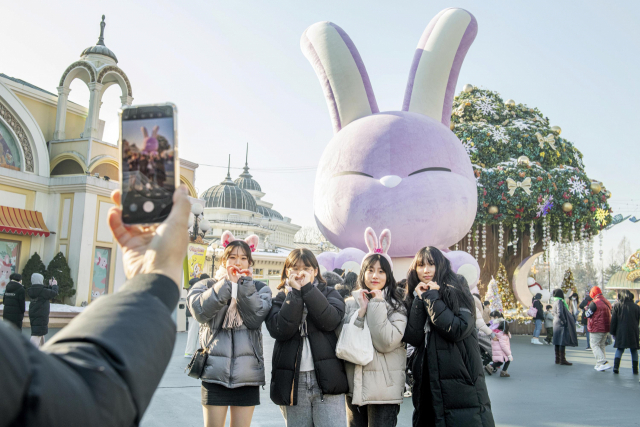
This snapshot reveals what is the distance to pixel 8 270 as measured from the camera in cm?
1544

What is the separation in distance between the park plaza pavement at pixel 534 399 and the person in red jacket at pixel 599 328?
221 millimetres

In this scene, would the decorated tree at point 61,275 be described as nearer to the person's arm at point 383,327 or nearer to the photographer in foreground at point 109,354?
the person's arm at point 383,327

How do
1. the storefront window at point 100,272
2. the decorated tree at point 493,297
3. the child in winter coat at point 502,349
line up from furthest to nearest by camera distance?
the storefront window at point 100,272, the decorated tree at point 493,297, the child in winter coat at point 502,349

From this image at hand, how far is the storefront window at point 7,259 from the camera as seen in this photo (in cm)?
1520

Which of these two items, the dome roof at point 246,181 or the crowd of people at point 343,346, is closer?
the crowd of people at point 343,346

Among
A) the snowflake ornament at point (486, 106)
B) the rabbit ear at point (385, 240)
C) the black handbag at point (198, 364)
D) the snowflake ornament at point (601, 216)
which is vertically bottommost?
the black handbag at point (198, 364)

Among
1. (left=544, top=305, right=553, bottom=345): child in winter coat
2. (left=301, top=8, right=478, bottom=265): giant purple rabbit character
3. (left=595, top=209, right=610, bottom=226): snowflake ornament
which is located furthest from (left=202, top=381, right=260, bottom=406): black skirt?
(left=595, top=209, right=610, bottom=226): snowflake ornament

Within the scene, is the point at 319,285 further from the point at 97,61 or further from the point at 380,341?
the point at 97,61

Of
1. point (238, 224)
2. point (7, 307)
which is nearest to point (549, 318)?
point (7, 307)

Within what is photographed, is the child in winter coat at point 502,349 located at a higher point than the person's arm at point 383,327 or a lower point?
lower

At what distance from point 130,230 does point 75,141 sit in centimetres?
1777

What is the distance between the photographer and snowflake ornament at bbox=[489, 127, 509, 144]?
15414 millimetres

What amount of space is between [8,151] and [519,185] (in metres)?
15.1

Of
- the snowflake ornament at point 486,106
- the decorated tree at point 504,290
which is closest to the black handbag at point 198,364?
the decorated tree at point 504,290
